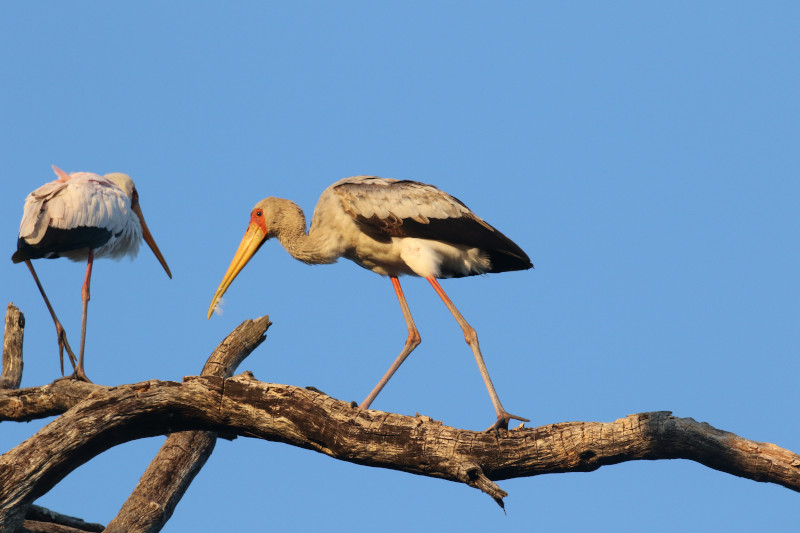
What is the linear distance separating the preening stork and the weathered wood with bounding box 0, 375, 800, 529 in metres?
2.57

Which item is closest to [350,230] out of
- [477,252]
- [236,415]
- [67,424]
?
[477,252]

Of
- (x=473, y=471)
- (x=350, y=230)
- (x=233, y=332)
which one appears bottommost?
(x=473, y=471)

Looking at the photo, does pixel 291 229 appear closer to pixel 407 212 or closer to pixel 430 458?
pixel 407 212

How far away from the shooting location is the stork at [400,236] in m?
8.23

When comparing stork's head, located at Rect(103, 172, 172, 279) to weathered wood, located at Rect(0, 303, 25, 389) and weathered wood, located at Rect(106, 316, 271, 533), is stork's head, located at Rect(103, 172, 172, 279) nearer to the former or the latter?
weathered wood, located at Rect(0, 303, 25, 389)

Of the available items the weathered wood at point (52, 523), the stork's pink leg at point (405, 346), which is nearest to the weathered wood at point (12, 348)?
the weathered wood at point (52, 523)

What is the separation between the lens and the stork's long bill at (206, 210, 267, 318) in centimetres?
908

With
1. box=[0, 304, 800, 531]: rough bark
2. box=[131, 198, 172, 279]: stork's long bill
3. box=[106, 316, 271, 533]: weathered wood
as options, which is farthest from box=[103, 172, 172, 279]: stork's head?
box=[0, 304, 800, 531]: rough bark

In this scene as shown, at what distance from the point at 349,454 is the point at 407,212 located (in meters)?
2.94

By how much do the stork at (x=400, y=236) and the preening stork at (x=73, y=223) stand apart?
6.17ft

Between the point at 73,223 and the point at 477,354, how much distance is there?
4279 millimetres

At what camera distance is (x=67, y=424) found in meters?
5.87

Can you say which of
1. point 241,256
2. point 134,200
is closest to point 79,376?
point 241,256

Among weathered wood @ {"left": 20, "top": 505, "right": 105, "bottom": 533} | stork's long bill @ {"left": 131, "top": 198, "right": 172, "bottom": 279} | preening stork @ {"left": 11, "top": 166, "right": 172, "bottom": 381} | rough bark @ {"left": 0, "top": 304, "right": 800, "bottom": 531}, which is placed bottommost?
weathered wood @ {"left": 20, "top": 505, "right": 105, "bottom": 533}
